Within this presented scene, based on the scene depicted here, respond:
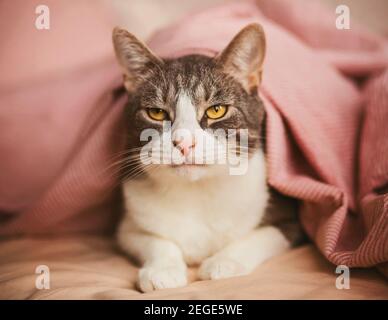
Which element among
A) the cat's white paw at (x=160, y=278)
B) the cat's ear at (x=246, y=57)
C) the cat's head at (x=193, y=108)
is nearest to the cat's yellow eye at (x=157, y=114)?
the cat's head at (x=193, y=108)

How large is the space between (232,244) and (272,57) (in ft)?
2.23

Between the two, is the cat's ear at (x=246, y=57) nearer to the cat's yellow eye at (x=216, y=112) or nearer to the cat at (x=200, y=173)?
the cat at (x=200, y=173)

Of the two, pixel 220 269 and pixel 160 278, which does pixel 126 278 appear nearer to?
pixel 160 278

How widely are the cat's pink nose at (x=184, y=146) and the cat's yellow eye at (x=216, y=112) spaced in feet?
0.49

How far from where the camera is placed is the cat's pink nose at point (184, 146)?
113 cm

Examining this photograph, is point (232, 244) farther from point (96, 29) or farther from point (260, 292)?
point (96, 29)

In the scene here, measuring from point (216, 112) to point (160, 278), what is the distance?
504 millimetres

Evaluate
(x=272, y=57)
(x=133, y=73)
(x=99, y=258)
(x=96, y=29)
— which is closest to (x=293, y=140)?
(x=272, y=57)

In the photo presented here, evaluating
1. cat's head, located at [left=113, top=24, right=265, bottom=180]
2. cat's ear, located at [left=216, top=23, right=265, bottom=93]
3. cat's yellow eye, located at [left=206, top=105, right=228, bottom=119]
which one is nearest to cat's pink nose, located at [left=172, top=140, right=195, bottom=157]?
cat's head, located at [left=113, top=24, right=265, bottom=180]

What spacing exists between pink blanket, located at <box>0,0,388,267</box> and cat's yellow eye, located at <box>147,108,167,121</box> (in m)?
0.22

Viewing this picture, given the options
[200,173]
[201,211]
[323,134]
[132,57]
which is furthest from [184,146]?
[323,134]

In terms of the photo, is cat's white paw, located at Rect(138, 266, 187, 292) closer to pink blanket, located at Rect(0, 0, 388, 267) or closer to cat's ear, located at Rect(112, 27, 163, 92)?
pink blanket, located at Rect(0, 0, 388, 267)

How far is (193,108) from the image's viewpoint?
122 centimetres

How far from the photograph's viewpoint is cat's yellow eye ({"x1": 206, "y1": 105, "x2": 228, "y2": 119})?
4.11ft
